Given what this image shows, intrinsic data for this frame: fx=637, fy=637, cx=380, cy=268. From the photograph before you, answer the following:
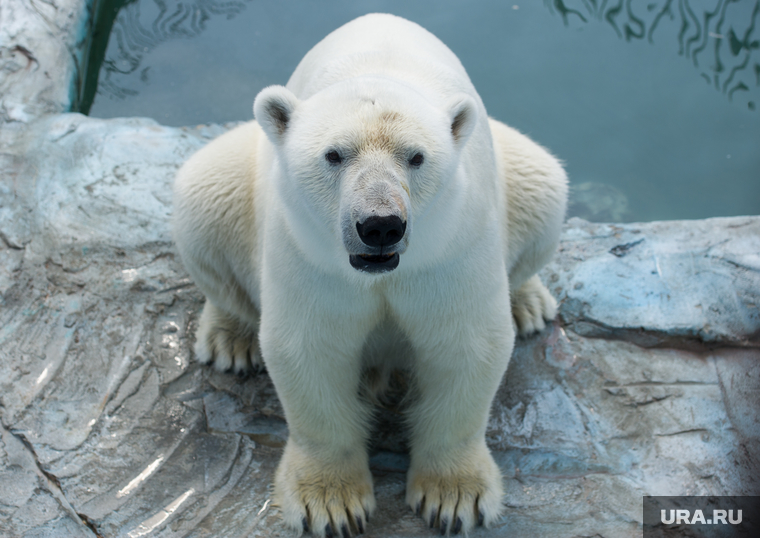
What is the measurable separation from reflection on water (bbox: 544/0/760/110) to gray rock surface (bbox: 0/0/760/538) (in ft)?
10.1

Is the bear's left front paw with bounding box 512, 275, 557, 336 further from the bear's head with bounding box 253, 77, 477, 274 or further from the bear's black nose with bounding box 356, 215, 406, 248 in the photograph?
the bear's black nose with bounding box 356, 215, 406, 248

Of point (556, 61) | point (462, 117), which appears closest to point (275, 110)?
point (462, 117)

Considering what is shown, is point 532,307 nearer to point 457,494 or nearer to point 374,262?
point 457,494

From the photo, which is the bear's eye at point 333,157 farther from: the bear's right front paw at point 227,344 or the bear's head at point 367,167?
the bear's right front paw at point 227,344

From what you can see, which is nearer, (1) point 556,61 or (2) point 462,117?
(2) point 462,117

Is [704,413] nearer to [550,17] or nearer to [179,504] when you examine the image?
[179,504]

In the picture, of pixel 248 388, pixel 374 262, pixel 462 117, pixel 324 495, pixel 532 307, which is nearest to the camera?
pixel 374 262

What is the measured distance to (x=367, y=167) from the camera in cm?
177

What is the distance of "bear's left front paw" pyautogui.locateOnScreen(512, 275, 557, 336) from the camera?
132 inches

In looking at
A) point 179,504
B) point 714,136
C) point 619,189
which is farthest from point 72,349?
point 714,136

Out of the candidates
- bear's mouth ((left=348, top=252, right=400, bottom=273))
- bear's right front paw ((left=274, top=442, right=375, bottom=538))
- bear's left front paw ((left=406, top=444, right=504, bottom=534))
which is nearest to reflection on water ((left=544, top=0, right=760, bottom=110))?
bear's left front paw ((left=406, top=444, right=504, bottom=534))

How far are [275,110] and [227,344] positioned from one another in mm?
1627

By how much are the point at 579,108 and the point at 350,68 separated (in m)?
4.13

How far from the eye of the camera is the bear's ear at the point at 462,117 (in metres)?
2.00
